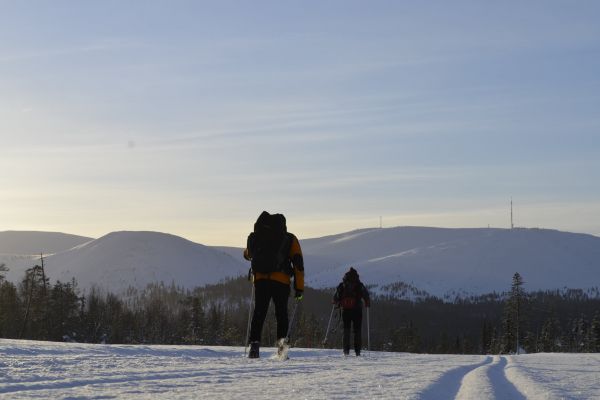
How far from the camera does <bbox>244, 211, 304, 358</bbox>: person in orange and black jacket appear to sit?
12594 mm

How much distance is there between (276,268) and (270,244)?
0.41m

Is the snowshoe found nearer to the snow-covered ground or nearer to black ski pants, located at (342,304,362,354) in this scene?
the snow-covered ground

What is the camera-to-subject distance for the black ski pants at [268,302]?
41.4 feet

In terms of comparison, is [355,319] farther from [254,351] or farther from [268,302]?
[254,351]

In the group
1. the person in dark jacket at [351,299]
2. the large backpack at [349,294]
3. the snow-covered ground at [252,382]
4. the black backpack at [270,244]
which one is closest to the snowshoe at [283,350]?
the black backpack at [270,244]

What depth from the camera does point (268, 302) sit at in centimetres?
1271

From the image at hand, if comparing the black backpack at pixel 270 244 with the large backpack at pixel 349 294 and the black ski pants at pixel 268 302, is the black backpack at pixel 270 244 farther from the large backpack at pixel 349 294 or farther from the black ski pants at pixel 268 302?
the large backpack at pixel 349 294

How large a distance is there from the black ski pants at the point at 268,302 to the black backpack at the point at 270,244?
258 mm

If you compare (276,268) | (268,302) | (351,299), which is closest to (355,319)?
(351,299)

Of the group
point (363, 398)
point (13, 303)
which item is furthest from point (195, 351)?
point (13, 303)

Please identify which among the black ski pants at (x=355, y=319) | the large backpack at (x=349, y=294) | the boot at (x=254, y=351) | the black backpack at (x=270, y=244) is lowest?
the boot at (x=254, y=351)

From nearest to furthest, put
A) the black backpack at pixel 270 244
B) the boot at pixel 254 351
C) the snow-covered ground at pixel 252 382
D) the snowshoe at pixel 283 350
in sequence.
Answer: the snow-covered ground at pixel 252 382 < the snowshoe at pixel 283 350 < the boot at pixel 254 351 < the black backpack at pixel 270 244

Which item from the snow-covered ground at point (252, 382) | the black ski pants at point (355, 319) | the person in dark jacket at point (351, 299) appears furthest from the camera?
the person in dark jacket at point (351, 299)

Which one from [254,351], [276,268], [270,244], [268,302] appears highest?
[270,244]
